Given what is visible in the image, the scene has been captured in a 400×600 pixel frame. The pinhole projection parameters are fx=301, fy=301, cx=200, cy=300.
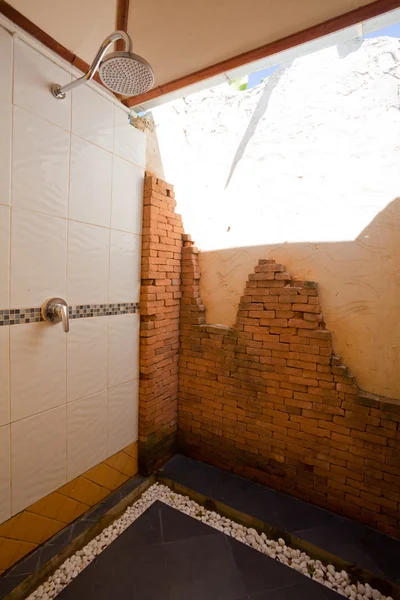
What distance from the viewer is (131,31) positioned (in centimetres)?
186

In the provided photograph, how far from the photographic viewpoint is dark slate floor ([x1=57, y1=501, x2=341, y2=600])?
5.58ft

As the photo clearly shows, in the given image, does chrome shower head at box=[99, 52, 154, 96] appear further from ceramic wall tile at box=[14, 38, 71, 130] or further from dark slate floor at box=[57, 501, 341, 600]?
dark slate floor at box=[57, 501, 341, 600]

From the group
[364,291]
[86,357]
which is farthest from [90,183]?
[364,291]

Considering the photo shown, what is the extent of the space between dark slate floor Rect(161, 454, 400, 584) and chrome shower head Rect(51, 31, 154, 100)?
2.90 metres

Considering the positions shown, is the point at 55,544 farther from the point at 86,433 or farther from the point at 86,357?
the point at 86,357

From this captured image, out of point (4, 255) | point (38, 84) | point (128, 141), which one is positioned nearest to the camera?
point (4, 255)

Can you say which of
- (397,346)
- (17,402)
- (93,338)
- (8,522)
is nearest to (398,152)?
(397,346)

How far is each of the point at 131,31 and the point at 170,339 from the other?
2.29 meters

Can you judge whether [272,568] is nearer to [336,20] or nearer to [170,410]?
[170,410]

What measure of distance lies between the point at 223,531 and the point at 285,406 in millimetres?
1001

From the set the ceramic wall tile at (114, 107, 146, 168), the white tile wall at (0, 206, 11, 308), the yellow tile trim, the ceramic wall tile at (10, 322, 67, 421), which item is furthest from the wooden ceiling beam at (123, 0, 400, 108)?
the yellow tile trim

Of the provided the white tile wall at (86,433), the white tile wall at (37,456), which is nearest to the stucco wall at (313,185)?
the white tile wall at (86,433)

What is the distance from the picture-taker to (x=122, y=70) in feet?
5.01

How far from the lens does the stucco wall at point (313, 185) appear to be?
2178 mm
